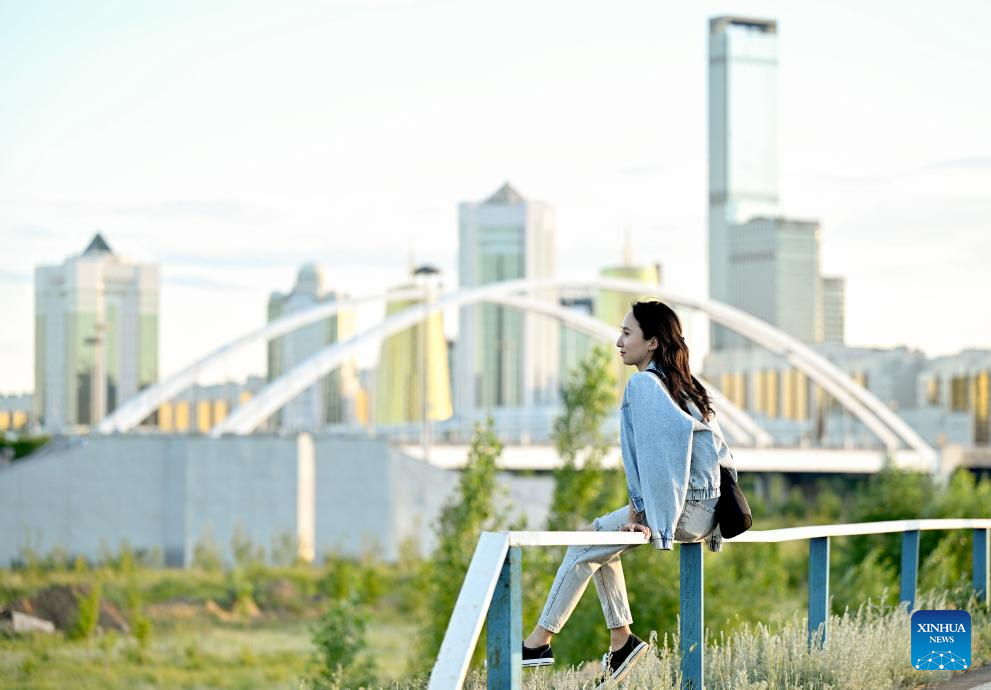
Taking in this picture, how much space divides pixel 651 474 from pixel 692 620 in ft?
2.21

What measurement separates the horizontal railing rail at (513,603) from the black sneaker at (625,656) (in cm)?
20

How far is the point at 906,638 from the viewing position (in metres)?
7.41

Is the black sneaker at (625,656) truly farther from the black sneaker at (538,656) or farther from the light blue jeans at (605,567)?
the black sneaker at (538,656)

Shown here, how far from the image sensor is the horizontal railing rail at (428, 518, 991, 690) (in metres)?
4.45

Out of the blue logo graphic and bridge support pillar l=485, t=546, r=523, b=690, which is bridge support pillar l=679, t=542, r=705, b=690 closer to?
bridge support pillar l=485, t=546, r=523, b=690

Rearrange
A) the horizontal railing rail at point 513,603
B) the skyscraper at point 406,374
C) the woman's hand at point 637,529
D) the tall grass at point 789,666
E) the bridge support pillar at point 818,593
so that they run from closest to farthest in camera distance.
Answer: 1. the horizontal railing rail at point 513,603
2. the woman's hand at point 637,529
3. the tall grass at point 789,666
4. the bridge support pillar at point 818,593
5. the skyscraper at point 406,374

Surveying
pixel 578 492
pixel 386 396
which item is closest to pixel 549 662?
pixel 578 492

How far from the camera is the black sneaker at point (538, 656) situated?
5684 millimetres

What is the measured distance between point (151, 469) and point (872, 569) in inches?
959

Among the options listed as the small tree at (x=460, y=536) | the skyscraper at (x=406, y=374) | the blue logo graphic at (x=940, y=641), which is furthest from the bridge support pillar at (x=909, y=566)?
the skyscraper at (x=406, y=374)

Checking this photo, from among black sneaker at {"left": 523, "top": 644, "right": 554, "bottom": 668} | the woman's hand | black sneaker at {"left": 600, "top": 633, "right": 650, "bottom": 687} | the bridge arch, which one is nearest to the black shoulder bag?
the woman's hand

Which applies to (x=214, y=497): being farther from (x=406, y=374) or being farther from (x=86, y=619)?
(x=406, y=374)

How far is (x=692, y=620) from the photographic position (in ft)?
20.1

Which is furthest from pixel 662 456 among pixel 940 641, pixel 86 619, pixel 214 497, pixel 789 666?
→ pixel 214 497
